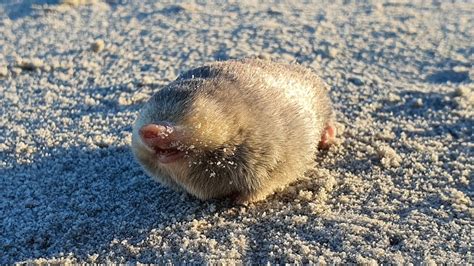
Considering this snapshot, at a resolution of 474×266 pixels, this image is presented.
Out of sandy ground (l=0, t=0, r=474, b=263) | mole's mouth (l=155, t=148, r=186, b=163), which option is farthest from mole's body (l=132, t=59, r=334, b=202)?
sandy ground (l=0, t=0, r=474, b=263)

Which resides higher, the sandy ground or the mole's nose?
the mole's nose

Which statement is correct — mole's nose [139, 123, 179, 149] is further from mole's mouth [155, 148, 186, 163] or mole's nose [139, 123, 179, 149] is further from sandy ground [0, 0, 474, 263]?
sandy ground [0, 0, 474, 263]

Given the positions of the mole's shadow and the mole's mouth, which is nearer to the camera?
the mole's mouth

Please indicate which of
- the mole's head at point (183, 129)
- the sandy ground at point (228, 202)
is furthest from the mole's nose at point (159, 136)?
the sandy ground at point (228, 202)

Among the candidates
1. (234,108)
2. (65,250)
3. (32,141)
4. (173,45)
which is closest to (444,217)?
(234,108)

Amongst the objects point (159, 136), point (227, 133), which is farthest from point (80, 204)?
point (227, 133)

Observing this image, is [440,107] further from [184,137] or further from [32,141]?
[32,141]

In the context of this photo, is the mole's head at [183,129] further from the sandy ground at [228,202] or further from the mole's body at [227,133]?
the sandy ground at [228,202]
